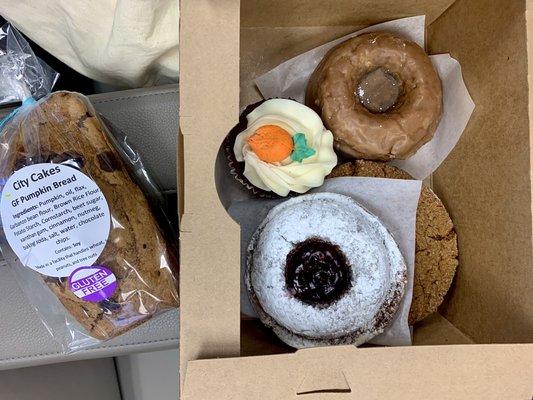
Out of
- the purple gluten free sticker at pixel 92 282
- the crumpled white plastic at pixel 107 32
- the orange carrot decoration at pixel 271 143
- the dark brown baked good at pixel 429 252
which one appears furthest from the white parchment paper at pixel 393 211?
the crumpled white plastic at pixel 107 32

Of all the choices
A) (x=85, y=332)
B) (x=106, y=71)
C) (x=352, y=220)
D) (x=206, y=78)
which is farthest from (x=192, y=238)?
(x=106, y=71)

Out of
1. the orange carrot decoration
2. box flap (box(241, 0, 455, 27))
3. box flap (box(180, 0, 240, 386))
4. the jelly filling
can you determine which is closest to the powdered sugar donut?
the jelly filling

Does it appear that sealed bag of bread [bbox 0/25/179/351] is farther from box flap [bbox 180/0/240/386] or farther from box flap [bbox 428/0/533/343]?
box flap [bbox 428/0/533/343]

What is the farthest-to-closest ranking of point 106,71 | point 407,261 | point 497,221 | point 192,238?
point 106,71 → point 407,261 → point 497,221 → point 192,238

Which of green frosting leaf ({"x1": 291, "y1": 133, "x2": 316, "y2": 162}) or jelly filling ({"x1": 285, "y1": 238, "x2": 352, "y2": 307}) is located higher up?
green frosting leaf ({"x1": 291, "y1": 133, "x2": 316, "y2": 162})

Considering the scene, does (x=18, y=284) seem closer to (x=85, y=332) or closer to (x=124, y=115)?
(x=85, y=332)

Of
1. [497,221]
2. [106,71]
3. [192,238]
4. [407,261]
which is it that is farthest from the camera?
[106,71]

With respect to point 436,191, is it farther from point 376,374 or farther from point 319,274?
point 376,374
